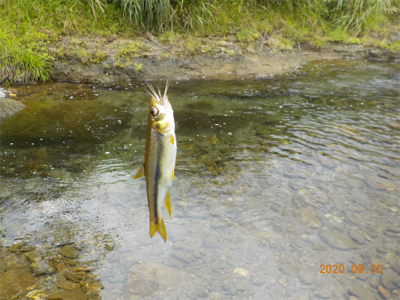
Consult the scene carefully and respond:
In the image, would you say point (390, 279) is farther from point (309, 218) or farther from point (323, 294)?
point (309, 218)

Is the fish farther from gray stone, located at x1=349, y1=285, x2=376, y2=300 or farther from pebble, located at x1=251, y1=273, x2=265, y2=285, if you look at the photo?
gray stone, located at x1=349, y1=285, x2=376, y2=300

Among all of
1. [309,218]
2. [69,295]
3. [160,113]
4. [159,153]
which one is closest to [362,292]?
[309,218]

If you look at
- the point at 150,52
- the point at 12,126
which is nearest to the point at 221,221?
the point at 12,126

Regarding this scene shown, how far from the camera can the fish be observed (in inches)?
89.6

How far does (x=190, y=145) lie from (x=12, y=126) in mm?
3360

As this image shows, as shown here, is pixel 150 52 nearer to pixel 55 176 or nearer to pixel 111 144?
pixel 111 144

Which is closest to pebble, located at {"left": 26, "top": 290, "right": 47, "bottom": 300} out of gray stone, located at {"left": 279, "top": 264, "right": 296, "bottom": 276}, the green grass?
gray stone, located at {"left": 279, "top": 264, "right": 296, "bottom": 276}

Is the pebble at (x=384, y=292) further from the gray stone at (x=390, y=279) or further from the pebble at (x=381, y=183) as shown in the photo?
the pebble at (x=381, y=183)

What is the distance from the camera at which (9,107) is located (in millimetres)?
6895

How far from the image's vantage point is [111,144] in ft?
19.2

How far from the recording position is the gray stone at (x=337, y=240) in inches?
144

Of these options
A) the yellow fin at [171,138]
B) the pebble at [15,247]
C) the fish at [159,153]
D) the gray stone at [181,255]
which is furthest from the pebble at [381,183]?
the pebble at [15,247]

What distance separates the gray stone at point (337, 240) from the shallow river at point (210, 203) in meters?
0.02

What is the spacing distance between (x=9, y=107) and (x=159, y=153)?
18.9ft
